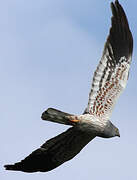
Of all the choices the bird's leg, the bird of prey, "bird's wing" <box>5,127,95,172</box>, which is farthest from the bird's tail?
"bird's wing" <box>5,127,95,172</box>

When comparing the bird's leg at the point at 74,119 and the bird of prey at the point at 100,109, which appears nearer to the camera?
the bird's leg at the point at 74,119

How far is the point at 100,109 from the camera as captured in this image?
14.3 metres

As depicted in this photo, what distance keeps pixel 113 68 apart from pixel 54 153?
8.58 feet

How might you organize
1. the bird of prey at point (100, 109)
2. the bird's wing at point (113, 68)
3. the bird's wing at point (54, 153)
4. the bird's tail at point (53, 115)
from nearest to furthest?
the bird's tail at point (53, 115) → the bird of prey at point (100, 109) → the bird's wing at point (113, 68) → the bird's wing at point (54, 153)

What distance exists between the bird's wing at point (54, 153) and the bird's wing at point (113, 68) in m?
0.85

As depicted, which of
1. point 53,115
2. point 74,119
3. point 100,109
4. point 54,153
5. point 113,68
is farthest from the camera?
point 54,153

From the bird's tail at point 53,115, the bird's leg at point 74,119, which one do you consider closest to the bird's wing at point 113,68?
the bird's leg at point 74,119

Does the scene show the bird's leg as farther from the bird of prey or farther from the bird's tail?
the bird's tail

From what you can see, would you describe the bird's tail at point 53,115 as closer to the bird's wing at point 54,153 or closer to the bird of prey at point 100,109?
the bird of prey at point 100,109

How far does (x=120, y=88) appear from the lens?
571 inches

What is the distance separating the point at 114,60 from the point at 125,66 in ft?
1.00

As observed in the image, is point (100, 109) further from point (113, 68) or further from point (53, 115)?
point (53, 115)

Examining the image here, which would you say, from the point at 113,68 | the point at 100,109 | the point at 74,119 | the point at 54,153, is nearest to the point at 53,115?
the point at 74,119

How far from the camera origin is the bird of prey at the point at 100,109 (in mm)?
14055
